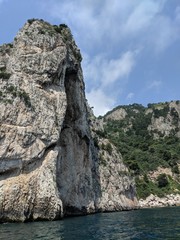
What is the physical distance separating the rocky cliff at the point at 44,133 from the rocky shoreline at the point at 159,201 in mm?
23735

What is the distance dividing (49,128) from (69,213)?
15569mm

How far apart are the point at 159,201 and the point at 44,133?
5836 centimetres

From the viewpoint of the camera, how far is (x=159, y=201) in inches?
3686

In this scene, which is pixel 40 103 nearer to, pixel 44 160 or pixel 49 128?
pixel 49 128

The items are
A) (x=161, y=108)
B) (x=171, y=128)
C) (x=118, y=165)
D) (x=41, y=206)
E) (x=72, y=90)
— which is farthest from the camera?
(x=161, y=108)

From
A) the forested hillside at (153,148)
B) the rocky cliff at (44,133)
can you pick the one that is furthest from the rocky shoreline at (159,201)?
the rocky cliff at (44,133)

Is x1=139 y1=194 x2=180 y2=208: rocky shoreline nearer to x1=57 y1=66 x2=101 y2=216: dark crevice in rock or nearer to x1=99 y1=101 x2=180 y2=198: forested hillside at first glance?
x1=99 y1=101 x2=180 y2=198: forested hillside

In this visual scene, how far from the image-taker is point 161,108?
651ft

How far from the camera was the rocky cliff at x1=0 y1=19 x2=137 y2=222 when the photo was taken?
1577 inches

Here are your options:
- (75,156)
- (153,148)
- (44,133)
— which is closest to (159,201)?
(153,148)

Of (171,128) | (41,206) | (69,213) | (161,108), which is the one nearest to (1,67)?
(41,206)

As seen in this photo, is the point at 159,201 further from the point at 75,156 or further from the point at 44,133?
the point at 44,133

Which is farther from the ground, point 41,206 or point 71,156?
point 71,156

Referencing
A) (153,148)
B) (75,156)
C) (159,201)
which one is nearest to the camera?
(75,156)
